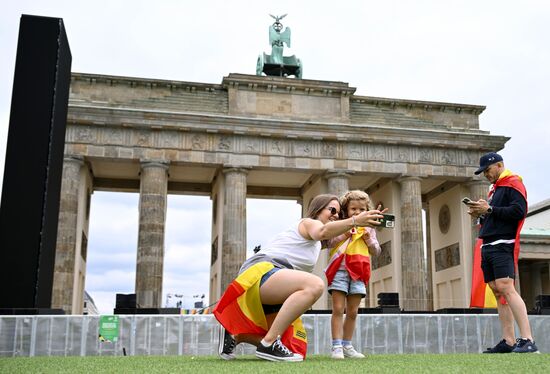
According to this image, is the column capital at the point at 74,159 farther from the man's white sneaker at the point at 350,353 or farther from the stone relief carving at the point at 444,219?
the man's white sneaker at the point at 350,353

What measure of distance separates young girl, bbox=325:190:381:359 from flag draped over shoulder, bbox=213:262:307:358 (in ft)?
2.63

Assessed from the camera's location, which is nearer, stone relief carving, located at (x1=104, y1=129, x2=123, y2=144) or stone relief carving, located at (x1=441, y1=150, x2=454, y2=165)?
stone relief carving, located at (x1=104, y1=129, x2=123, y2=144)

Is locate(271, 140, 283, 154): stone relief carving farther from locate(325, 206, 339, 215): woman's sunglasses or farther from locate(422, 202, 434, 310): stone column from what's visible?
locate(325, 206, 339, 215): woman's sunglasses

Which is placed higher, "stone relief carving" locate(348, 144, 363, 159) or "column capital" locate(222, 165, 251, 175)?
"stone relief carving" locate(348, 144, 363, 159)

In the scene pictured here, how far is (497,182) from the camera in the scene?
664 cm

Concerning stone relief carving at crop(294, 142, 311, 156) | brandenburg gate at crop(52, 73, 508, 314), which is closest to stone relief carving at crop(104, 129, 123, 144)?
brandenburg gate at crop(52, 73, 508, 314)

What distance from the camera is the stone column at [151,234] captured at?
26.4 metres

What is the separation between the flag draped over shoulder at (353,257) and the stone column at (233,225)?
21.1 m

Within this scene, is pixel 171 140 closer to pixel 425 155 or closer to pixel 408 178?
pixel 408 178

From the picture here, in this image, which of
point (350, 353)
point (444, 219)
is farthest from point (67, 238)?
point (350, 353)

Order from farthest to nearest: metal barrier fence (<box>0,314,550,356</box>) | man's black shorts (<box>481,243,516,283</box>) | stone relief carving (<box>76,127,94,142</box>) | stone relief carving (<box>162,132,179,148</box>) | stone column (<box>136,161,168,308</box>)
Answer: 1. stone relief carving (<box>162,132,179,148</box>)
2. stone relief carving (<box>76,127,94,142</box>)
3. stone column (<box>136,161,168,308</box>)
4. metal barrier fence (<box>0,314,550,356</box>)
5. man's black shorts (<box>481,243,516,283</box>)

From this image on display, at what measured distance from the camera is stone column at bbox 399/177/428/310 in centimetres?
2848

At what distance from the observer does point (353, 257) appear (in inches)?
227

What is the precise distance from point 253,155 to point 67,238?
8.95 m
